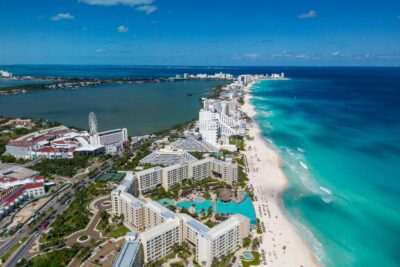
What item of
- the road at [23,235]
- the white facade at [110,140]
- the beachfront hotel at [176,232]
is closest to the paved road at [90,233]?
the beachfront hotel at [176,232]

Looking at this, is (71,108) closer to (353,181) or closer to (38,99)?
(38,99)

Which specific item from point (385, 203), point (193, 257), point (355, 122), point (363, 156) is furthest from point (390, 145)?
point (193, 257)

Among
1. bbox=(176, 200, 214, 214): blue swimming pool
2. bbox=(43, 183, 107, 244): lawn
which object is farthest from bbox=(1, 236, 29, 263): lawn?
bbox=(176, 200, 214, 214): blue swimming pool

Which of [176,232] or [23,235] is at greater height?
[176,232]

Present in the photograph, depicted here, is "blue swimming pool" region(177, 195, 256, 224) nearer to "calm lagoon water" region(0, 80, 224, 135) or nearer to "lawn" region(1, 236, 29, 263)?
"lawn" region(1, 236, 29, 263)

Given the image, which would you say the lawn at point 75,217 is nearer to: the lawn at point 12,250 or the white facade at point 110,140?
the lawn at point 12,250

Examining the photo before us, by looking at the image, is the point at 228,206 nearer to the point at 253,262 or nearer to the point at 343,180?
the point at 253,262

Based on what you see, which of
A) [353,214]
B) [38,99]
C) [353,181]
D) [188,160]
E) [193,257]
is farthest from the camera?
[38,99]

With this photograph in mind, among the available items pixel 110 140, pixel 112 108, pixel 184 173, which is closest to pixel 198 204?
pixel 184 173
